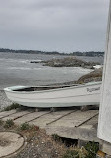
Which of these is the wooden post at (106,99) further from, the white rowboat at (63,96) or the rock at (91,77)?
the rock at (91,77)

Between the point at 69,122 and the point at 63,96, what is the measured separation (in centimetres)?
213

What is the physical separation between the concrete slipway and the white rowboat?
393 millimetres

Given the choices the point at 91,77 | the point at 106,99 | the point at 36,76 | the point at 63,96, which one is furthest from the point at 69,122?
the point at 36,76

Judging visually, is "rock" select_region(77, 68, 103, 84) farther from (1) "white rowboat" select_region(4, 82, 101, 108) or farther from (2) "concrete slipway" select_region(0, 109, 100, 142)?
(2) "concrete slipway" select_region(0, 109, 100, 142)

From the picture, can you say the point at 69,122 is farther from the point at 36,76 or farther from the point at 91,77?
the point at 36,76

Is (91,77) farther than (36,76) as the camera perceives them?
No

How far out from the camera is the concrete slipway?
7289 millimetres

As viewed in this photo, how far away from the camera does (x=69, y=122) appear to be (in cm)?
870

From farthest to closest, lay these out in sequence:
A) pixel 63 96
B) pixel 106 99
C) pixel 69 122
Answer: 1. pixel 63 96
2. pixel 69 122
3. pixel 106 99

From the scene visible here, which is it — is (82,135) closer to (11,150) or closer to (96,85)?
(11,150)

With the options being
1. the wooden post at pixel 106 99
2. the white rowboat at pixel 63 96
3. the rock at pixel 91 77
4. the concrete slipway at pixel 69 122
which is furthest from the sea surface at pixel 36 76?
the wooden post at pixel 106 99

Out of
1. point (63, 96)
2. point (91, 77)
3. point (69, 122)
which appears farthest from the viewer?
point (91, 77)

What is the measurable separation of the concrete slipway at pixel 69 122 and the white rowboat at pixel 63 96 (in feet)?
1.29

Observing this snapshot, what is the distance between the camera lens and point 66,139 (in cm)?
779
